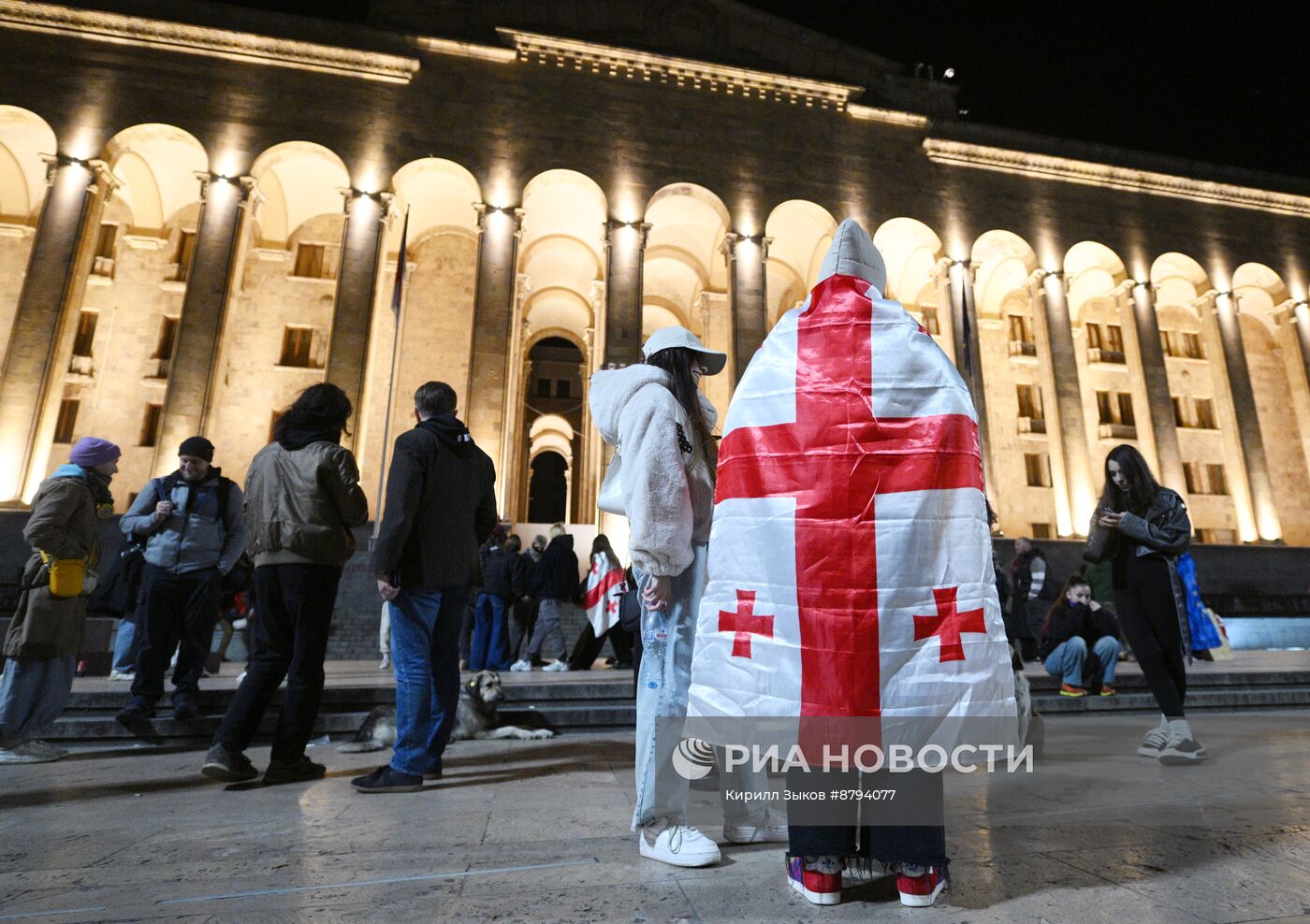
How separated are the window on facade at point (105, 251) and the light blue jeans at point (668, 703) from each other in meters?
22.1

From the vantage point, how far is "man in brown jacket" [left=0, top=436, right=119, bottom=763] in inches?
165

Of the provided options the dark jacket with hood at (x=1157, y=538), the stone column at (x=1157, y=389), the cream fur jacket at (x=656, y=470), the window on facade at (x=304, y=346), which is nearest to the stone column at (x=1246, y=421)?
the stone column at (x=1157, y=389)

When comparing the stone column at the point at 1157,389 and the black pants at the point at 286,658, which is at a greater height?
the stone column at the point at 1157,389

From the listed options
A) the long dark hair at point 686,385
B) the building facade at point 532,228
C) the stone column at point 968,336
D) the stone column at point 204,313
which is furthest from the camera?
the stone column at point 968,336

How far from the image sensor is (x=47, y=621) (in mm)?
4242

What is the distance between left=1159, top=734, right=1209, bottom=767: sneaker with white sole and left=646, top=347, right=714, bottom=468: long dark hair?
343 centimetres

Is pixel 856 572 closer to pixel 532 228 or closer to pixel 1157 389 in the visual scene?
pixel 532 228

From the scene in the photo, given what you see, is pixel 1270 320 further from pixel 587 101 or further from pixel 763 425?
pixel 763 425

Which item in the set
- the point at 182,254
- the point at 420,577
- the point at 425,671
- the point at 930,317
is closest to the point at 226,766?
the point at 425,671

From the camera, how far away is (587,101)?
61.3ft

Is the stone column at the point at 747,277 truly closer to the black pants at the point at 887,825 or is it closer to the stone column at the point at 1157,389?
the stone column at the point at 1157,389

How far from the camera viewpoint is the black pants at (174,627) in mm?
5031

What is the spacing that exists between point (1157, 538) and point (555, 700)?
15.5 ft

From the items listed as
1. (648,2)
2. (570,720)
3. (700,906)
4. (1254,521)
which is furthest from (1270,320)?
(700,906)
